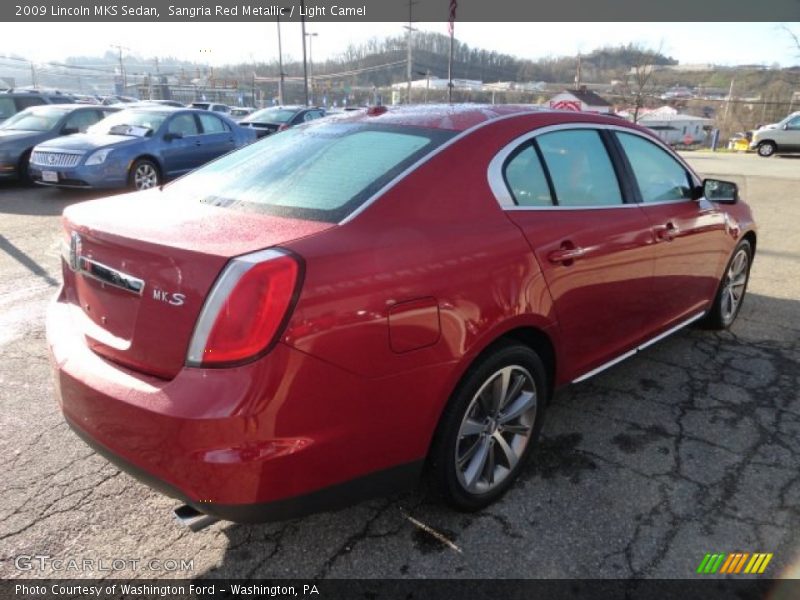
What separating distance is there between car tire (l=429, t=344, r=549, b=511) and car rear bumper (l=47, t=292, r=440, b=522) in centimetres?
31

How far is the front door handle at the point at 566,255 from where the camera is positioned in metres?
2.61

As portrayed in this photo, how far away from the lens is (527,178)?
8.79 ft

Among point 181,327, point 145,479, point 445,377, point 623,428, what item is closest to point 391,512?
point 445,377

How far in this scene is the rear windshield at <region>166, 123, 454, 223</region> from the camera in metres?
2.22

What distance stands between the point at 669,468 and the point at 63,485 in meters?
2.84

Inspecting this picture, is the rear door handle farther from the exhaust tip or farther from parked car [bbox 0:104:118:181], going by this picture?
parked car [bbox 0:104:118:181]

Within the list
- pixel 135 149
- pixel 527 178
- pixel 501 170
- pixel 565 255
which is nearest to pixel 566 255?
pixel 565 255

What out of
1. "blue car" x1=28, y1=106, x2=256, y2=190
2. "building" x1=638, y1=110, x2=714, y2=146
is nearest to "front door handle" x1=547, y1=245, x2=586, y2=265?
"blue car" x1=28, y1=106, x2=256, y2=190

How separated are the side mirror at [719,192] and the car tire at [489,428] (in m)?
2.22

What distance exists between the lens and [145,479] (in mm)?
1971

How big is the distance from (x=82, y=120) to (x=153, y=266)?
11.5 meters

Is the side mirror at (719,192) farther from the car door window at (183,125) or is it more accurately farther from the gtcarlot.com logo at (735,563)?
the car door window at (183,125)

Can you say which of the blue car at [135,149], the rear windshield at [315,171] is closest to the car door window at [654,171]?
the rear windshield at [315,171]

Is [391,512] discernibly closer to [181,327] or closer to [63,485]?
[181,327]
